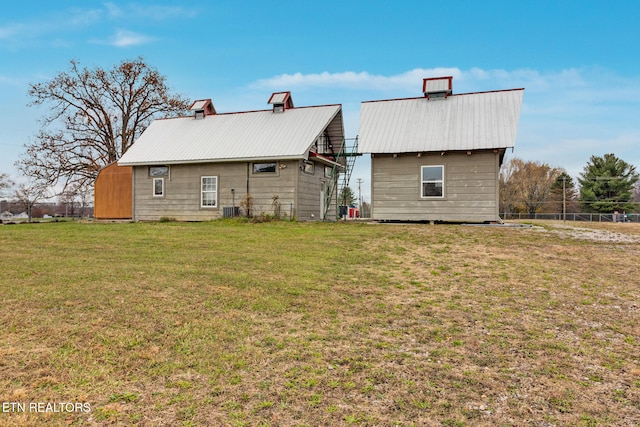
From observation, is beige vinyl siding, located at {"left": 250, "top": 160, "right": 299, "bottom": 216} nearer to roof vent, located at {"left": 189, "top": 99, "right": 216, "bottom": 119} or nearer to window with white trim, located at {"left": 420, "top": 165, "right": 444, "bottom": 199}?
window with white trim, located at {"left": 420, "top": 165, "right": 444, "bottom": 199}

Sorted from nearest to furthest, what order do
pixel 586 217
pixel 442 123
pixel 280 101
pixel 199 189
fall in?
1. pixel 442 123
2. pixel 199 189
3. pixel 280 101
4. pixel 586 217

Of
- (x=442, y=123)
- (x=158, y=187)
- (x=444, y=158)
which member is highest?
(x=442, y=123)

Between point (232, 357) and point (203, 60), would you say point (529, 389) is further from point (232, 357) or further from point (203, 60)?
point (203, 60)

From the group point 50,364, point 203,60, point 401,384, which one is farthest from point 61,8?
point 401,384

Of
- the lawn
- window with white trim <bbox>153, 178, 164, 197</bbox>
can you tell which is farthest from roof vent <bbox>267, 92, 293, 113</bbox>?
the lawn

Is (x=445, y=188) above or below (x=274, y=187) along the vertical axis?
below

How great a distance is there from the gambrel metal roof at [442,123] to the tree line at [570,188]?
2748cm

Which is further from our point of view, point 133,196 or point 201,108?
point 201,108

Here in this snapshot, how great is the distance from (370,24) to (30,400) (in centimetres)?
1584

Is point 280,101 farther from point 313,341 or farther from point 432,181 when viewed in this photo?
point 313,341

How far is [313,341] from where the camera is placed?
4.55 metres

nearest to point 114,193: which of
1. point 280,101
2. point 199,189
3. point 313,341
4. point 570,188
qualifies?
point 199,189

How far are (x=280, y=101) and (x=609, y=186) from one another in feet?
136

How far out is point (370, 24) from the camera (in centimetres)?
1594
